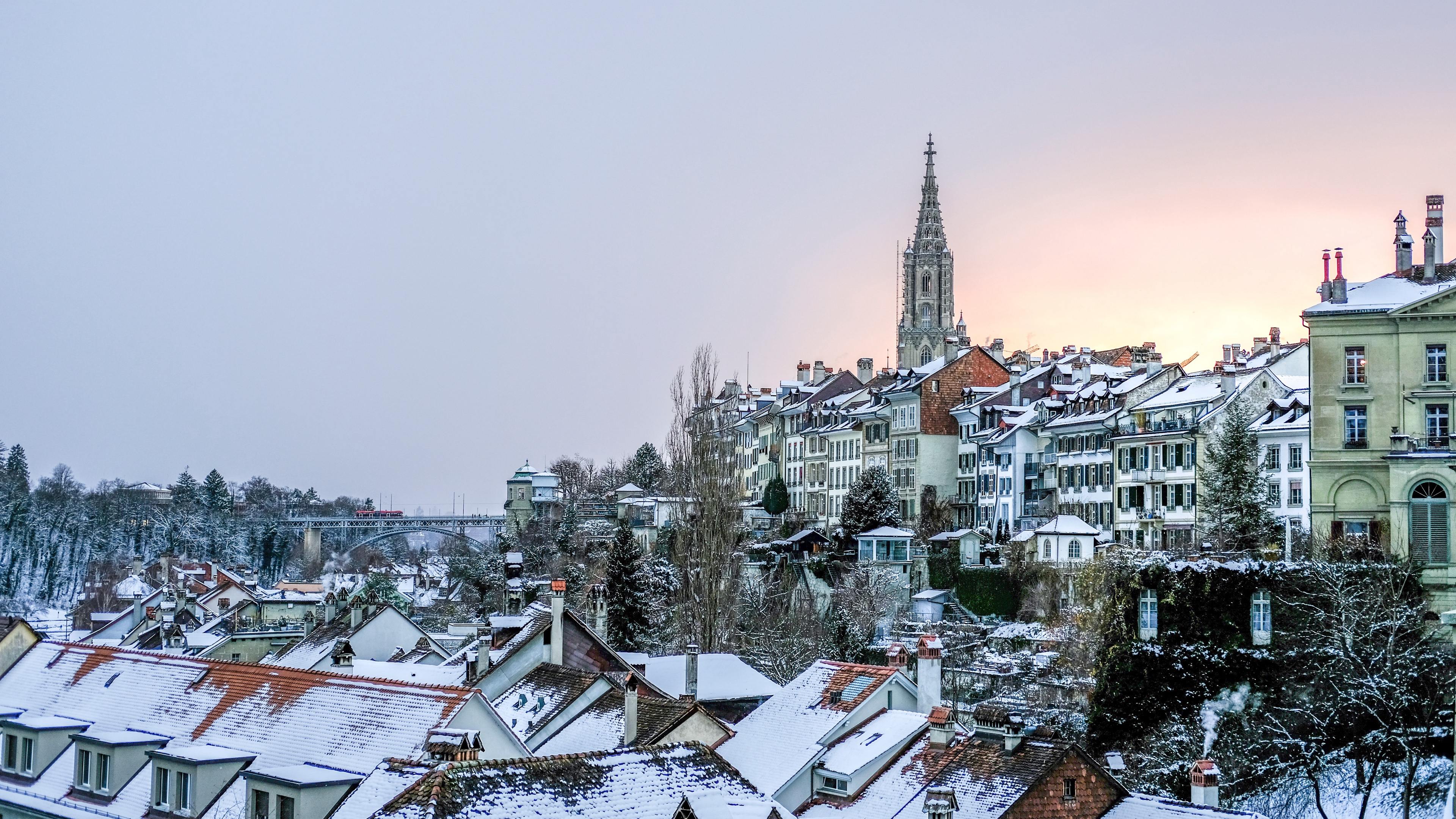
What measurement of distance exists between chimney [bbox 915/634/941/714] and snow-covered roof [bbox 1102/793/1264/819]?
25.2ft

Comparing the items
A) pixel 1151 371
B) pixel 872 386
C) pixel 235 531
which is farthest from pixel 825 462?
pixel 235 531

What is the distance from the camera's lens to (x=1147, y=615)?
4988cm

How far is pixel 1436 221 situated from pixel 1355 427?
26.0 ft

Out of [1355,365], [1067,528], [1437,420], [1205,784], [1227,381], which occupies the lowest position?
[1205,784]

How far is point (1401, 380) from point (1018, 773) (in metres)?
24.9

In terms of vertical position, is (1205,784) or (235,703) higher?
(235,703)

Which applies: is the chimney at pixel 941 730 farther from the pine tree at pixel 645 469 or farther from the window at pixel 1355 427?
the pine tree at pixel 645 469

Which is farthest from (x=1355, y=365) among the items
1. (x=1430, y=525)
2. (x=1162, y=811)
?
(x=1162, y=811)

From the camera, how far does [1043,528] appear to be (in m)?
79.0

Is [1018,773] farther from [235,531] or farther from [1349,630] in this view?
[235,531]

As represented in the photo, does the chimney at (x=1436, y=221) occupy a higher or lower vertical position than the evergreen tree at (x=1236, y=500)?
higher

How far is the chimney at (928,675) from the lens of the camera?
38875 millimetres

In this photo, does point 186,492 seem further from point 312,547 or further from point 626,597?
point 626,597

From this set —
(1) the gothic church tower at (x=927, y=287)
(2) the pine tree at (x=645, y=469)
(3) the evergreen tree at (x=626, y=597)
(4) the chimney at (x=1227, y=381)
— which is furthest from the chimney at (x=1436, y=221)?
(1) the gothic church tower at (x=927, y=287)
